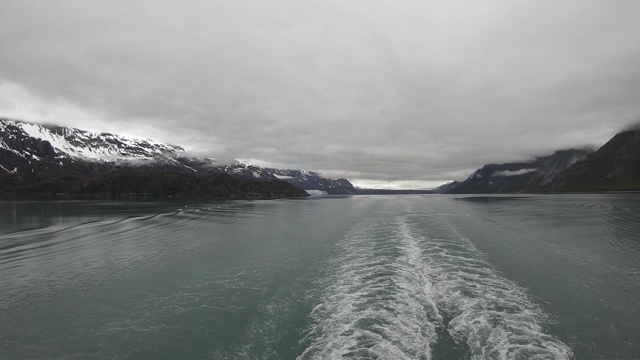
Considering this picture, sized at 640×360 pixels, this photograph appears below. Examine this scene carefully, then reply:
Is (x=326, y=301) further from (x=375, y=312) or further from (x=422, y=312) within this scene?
(x=422, y=312)

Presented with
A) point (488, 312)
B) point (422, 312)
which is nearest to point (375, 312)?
point (422, 312)

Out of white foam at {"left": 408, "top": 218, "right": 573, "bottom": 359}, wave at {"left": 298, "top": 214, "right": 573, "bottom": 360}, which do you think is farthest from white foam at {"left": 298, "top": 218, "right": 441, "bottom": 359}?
white foam at {"left": 408, "top": 218, "right": 573, "bottom": 359}

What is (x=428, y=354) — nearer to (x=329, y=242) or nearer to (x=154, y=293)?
(x=154, y=293)

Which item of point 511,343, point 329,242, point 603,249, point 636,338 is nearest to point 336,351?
point 511,343

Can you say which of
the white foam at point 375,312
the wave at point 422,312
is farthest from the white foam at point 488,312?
the white foam at point 375,312

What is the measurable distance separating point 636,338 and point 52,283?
34.9 m

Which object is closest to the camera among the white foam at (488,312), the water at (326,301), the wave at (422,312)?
the white foam at (488,312)

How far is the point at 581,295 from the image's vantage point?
1917cm

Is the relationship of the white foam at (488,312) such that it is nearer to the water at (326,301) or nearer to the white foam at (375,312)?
the water at (326,301)

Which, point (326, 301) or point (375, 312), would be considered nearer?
point (375, 312)

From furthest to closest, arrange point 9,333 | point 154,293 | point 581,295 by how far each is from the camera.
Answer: point 154,293
point 581,295
point 9,333

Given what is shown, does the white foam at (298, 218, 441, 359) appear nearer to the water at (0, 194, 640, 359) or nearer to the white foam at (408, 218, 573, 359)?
the water at (0, 194, 640, 359)

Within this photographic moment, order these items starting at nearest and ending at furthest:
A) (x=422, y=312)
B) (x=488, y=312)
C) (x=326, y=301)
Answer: (x=488, y=312)
(x=422, y=312)
(x=326, y=301)

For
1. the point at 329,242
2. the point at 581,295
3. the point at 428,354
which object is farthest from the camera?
the point at 329,242
